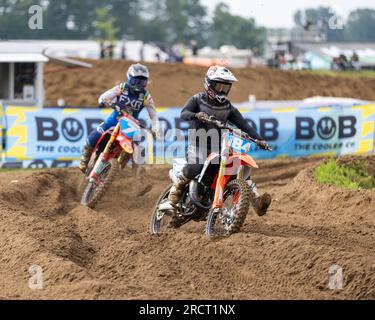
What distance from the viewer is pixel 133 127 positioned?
11727 millimetres

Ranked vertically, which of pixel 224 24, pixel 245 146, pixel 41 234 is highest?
pixel 245 146

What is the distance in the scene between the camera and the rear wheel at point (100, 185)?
1154 cm

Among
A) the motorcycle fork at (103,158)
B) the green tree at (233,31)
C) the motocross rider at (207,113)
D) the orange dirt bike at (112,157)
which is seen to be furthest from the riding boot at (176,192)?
the green tree at (233,31)

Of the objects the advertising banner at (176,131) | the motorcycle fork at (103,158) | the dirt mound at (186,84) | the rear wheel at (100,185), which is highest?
the motorcycle fork at (103,158)

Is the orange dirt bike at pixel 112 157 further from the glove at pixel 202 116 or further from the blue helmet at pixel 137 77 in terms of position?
the glove at pixel 202 116

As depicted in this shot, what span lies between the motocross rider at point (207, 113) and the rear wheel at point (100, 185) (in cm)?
213

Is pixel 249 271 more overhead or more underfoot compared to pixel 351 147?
Answer: more overhead

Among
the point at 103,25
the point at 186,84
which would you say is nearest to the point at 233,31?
the point at 103,25

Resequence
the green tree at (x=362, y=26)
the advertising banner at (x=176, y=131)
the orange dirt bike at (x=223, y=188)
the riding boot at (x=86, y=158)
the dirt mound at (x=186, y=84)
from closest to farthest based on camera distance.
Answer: the orange dirt bike at (x=223, y=188)
the riding boot at (x=86, y=158)
the advertising banner at (x=176, y=131)
the dirt mound at (x=186, y=84)
the green tree at (x=362, y=26)

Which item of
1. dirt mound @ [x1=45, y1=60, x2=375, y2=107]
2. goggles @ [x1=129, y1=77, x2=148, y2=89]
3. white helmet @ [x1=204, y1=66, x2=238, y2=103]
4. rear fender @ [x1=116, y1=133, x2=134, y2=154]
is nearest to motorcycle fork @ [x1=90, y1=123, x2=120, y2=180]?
rear fender @ [x1=116, y1=133, x2=134, y2=154]

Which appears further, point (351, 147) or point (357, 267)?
point (351, 147)
